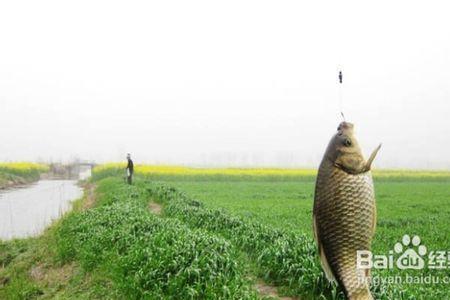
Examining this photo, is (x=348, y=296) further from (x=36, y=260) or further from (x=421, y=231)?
(x=421, y=231)

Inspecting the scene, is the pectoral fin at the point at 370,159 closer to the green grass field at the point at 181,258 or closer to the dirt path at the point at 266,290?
the green grass field at the point at 181,258

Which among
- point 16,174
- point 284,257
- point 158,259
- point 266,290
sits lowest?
point 266,290

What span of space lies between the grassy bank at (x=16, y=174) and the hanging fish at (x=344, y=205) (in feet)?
117

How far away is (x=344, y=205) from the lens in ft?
9.19

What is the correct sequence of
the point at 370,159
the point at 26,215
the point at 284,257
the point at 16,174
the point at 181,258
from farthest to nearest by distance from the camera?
the point at 16,174, the point at 26,215, the point at 284,257, the point at 181,258, the point at 370,159

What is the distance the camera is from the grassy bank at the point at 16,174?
120 feet

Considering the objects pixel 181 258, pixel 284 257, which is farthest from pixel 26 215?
pixel 284 257

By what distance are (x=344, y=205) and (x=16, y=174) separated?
43.1 m

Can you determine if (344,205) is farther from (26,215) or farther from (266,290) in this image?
(26,215)

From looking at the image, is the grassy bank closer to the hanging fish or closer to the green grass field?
the green grass field

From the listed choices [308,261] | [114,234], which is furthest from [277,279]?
[114,234]

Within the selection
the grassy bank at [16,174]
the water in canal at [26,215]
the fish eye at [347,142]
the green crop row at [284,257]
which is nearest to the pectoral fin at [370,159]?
the fish eye at [347,142]

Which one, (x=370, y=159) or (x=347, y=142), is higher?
(x=347, y=142)

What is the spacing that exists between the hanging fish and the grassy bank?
3570cm
